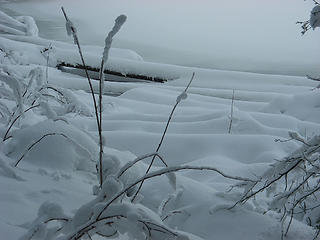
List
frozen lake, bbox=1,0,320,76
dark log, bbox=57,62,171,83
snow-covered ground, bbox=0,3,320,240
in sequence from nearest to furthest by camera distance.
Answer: snow-covered ground, bbox=0,3,320,240 < dark log, bbox=57,62,171,83 < frozen lake, bbox=1,0,320,76

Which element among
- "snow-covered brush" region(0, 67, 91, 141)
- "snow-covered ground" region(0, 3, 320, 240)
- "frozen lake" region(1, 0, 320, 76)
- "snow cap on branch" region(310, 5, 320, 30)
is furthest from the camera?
"frozen lake" region(1, 0, 320, 76)

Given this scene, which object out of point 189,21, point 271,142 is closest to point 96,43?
point 189,21

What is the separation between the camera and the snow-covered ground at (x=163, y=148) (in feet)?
5.35

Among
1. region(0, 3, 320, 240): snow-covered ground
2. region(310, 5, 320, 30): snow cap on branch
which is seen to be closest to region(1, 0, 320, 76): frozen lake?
region(0, 3, 320, 240): snow-covered ground

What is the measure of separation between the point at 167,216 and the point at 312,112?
13.6 feet

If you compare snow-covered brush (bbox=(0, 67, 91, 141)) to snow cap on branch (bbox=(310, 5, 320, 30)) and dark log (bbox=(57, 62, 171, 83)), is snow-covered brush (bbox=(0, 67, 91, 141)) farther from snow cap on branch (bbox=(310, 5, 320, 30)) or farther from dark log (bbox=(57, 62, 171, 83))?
dark log (bbox=(57, 62, 171, 83))

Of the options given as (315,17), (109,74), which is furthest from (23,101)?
(109,74)

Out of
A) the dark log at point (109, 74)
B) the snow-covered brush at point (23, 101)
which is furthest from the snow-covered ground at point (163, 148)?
the dark log at point (109, 74)

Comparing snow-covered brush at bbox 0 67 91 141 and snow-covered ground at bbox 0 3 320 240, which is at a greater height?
snow-covered brush at bbox 0 67 91 141

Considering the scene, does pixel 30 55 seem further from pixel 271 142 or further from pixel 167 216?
pixel 167 216

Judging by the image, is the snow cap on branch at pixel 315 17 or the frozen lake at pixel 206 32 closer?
the snow cap on branch at pixel 315 17

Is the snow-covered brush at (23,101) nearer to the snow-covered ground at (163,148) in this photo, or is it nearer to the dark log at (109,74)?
the snow-covered ground at (163,148)

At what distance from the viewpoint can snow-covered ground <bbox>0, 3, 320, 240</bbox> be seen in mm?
1630

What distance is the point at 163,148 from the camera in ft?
11.4
